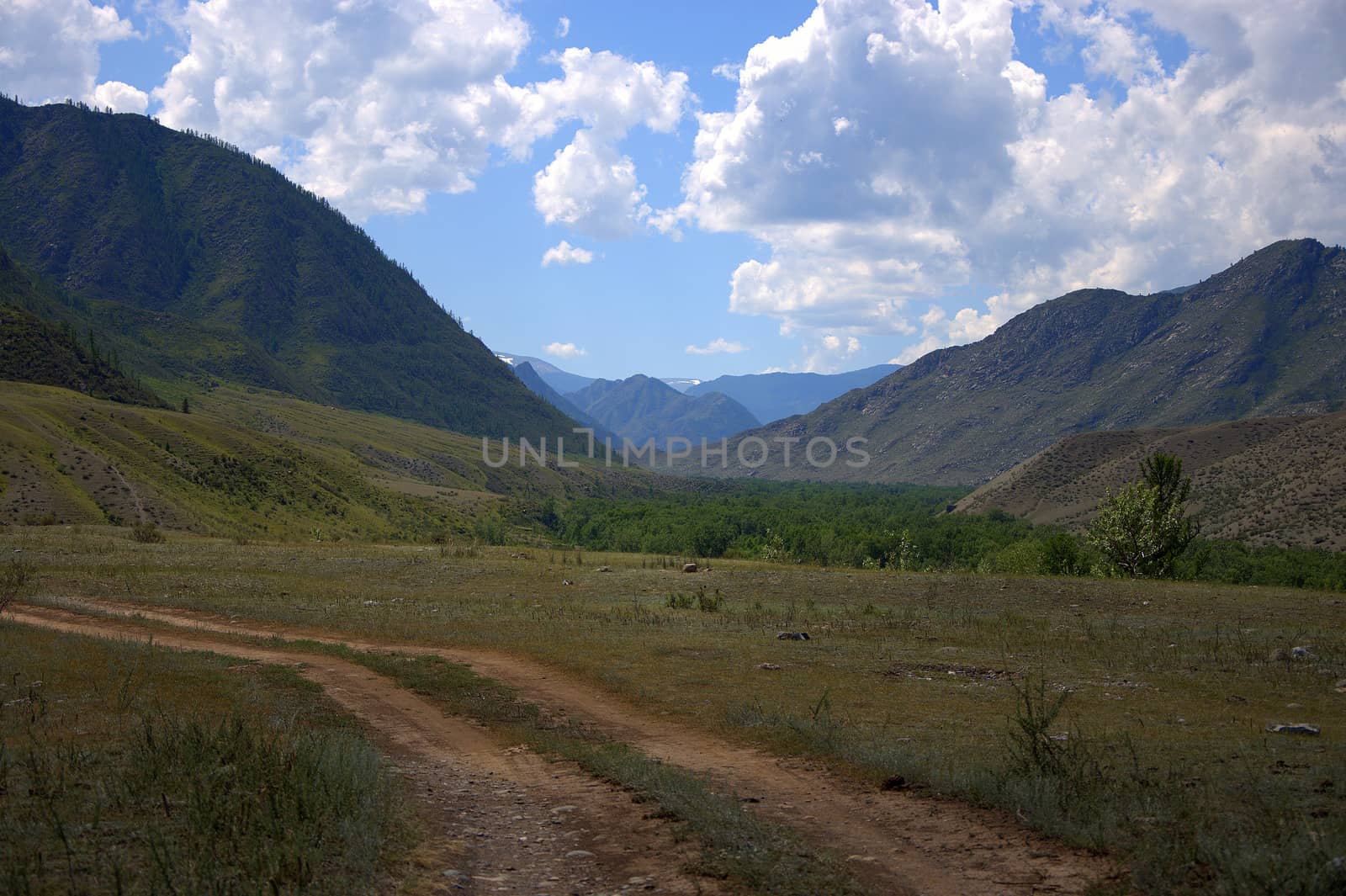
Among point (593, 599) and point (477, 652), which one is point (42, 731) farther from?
point (593, 599)

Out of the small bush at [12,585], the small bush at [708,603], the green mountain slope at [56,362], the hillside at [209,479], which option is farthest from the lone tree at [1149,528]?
the green mountain slope at [56,362]

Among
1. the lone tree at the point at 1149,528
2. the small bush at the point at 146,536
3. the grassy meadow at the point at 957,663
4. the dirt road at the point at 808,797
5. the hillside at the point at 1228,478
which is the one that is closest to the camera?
the dirt road at the point at 808,797

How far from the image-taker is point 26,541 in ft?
111

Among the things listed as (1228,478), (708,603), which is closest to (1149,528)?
(708,603)

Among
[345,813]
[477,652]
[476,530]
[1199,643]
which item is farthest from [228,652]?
[476,530]

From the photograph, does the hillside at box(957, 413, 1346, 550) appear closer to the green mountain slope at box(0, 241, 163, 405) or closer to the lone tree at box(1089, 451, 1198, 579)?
the lone tree at box(1089, 451, 1198, 579)

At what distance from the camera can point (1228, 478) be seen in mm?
104625

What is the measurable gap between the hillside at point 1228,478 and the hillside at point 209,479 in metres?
69.5

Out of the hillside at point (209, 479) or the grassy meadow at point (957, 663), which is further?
the hillside at point (209, 479)

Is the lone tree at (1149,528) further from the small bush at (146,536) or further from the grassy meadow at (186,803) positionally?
the small bush at (146,536)

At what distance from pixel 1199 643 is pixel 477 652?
14204 mm

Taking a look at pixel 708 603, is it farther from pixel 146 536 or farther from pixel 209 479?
pixel 209 479

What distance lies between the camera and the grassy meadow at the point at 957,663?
25.4 feet

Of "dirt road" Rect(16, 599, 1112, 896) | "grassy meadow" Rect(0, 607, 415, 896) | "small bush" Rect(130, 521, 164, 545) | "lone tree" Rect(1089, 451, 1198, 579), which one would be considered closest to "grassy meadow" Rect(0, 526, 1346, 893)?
"dirt road" Rect(16, 599, 1112, 896)
